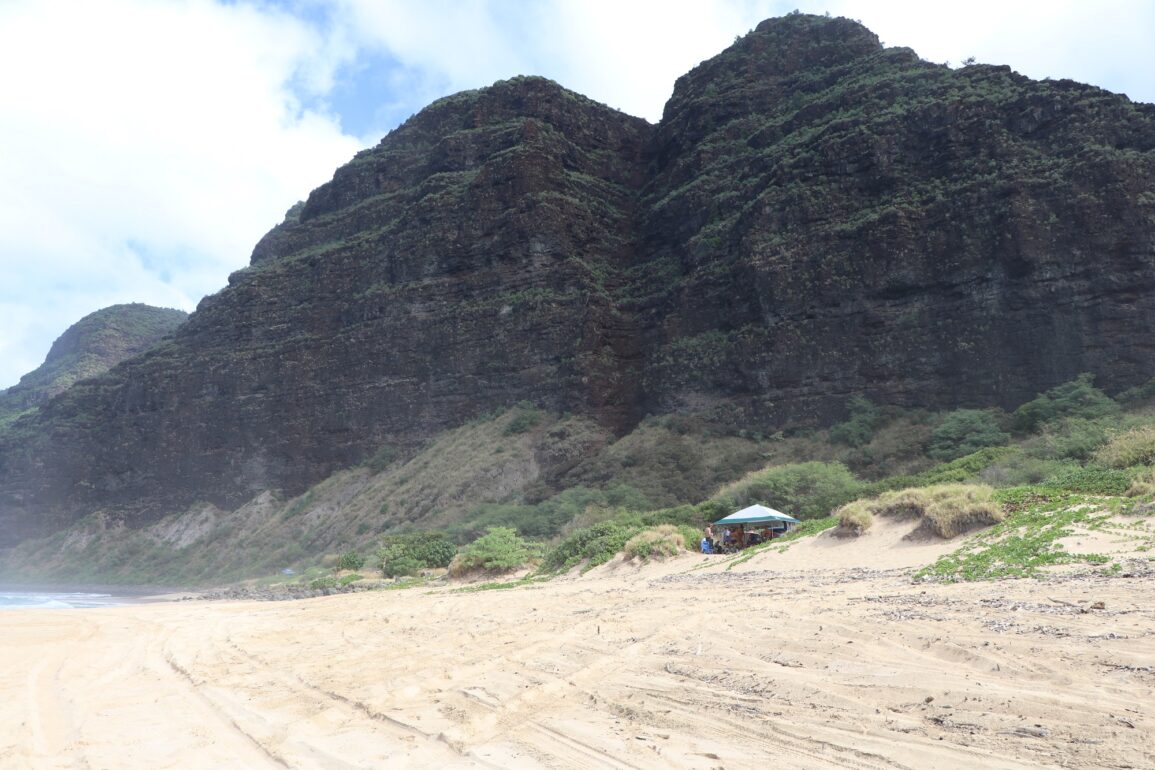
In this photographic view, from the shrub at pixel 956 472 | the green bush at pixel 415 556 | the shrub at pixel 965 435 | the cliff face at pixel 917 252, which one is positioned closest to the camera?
the shrub at pixel 956 472

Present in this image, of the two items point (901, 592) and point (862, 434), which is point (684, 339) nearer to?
point (862, 434)

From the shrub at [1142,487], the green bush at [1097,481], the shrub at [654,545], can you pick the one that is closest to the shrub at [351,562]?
the shrub at [654,545]

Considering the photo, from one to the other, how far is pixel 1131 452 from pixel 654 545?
1017 centimetres

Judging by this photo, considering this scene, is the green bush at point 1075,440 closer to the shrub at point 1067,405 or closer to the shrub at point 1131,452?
the shrub at point 1067,405

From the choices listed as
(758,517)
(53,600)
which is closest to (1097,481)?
(758,517)

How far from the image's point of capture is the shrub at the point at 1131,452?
583 inches

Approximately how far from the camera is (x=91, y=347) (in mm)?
112688

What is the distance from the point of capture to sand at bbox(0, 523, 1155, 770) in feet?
15.8

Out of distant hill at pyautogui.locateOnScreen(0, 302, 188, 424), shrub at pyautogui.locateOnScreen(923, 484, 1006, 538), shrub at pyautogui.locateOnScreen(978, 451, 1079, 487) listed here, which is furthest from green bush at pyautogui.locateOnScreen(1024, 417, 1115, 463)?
distant hill at pyautogui.locateOnScreen(0, 302, 188, 424)

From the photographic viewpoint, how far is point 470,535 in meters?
33.6

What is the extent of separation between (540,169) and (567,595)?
43.3m

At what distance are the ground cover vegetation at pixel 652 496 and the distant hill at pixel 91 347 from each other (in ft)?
176

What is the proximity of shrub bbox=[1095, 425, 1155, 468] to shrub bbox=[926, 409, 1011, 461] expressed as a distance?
12.1 metres

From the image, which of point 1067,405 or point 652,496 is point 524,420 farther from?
point 1067,405
